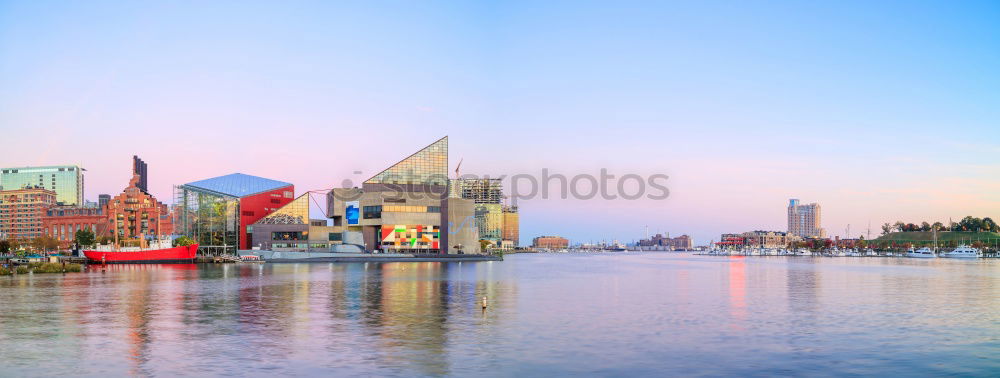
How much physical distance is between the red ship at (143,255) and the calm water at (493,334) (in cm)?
10567

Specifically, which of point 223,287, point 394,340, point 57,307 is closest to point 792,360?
point 394,340

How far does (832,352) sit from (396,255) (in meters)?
153

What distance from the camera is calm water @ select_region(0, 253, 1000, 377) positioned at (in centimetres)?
3047

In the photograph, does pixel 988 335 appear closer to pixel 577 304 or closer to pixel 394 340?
pixel 577 304

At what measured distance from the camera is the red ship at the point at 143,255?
162m

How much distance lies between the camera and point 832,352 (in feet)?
113

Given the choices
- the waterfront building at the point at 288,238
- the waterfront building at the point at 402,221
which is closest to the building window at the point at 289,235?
the waterfront building at the point at 288,238

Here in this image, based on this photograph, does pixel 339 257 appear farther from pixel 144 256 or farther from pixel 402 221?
pixel 144 256

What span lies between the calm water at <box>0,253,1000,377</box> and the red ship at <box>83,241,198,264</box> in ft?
347

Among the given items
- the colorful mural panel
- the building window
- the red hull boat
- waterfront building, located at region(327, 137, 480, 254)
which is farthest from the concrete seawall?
the red hull boat

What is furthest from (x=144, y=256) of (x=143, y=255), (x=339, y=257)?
(x=339, y=257)

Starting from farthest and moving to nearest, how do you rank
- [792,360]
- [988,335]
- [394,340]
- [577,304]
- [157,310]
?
[577,304] → [157,310] → [988,335] → [394,340] → [792,360]

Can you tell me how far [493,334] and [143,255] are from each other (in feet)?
492

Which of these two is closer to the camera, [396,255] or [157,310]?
[157,310]
